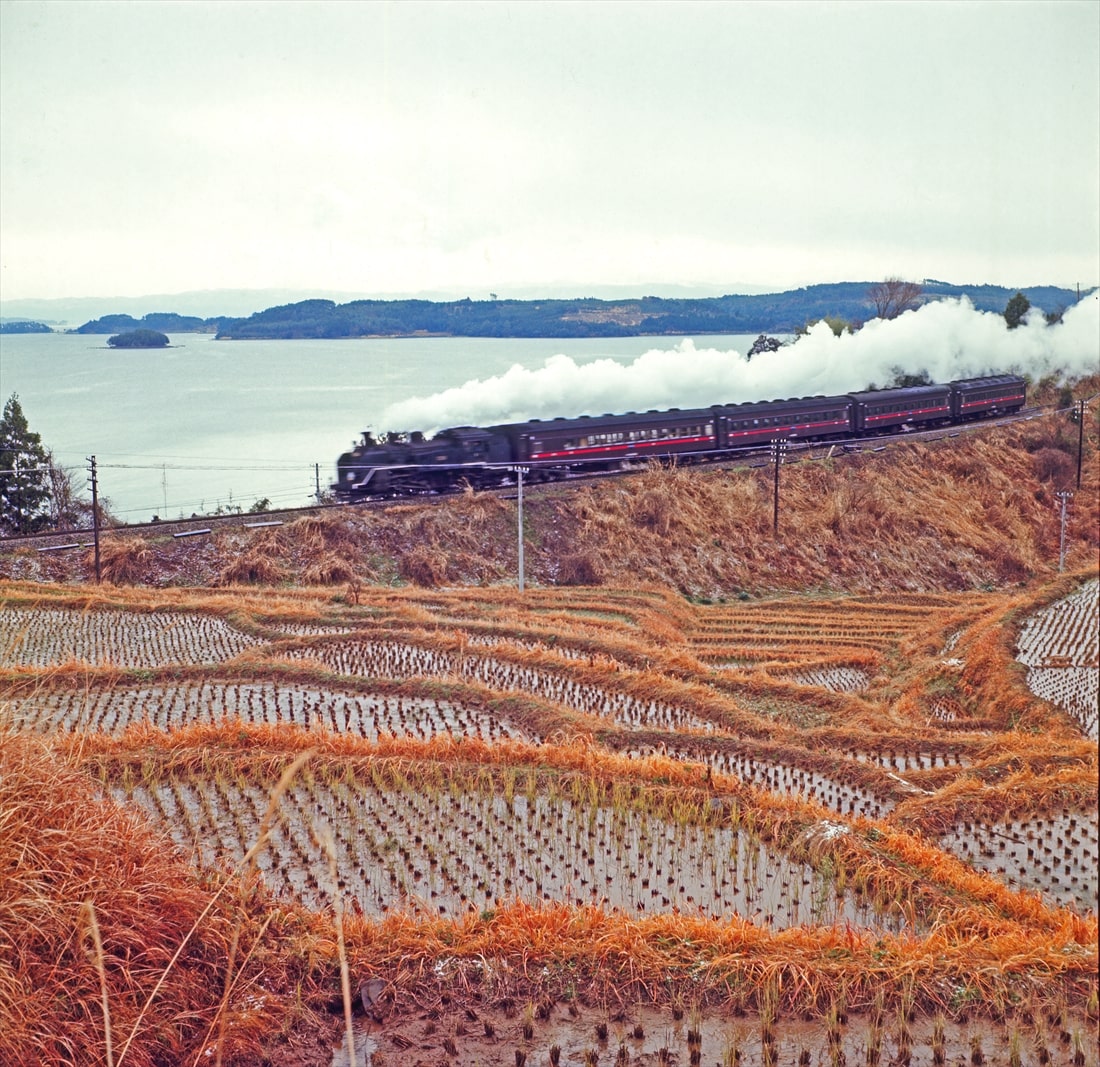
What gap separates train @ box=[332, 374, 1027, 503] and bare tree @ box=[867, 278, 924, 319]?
27913mm

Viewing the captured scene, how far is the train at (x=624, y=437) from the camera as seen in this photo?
31.2 meters

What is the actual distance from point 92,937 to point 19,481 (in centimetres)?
3154

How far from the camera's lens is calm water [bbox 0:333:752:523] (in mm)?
56719

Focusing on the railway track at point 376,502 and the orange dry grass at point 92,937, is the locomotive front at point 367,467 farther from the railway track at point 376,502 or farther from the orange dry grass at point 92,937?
the orange dry grass at point 92,937

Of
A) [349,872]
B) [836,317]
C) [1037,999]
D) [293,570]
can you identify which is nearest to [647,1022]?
[1037,999]

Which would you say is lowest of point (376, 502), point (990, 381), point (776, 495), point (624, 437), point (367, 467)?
point (776, 495)

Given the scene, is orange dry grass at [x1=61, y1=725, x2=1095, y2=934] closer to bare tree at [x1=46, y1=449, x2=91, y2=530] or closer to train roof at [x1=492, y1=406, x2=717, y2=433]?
train roof at [x1=492, y1=406, x2=717, y2=433]

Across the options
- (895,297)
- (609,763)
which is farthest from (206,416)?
(609,763)

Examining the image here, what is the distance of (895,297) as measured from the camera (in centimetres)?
7319

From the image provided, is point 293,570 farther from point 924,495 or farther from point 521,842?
point 924,495

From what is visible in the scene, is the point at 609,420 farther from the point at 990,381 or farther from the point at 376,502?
the point at 990,381

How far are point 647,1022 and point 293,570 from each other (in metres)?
21.7

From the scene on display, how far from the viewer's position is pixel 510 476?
32.6 meters

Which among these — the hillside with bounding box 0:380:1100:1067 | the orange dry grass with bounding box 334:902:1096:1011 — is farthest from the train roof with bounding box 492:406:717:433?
the orange dry grass with bounding box 334:902:1096:1011
